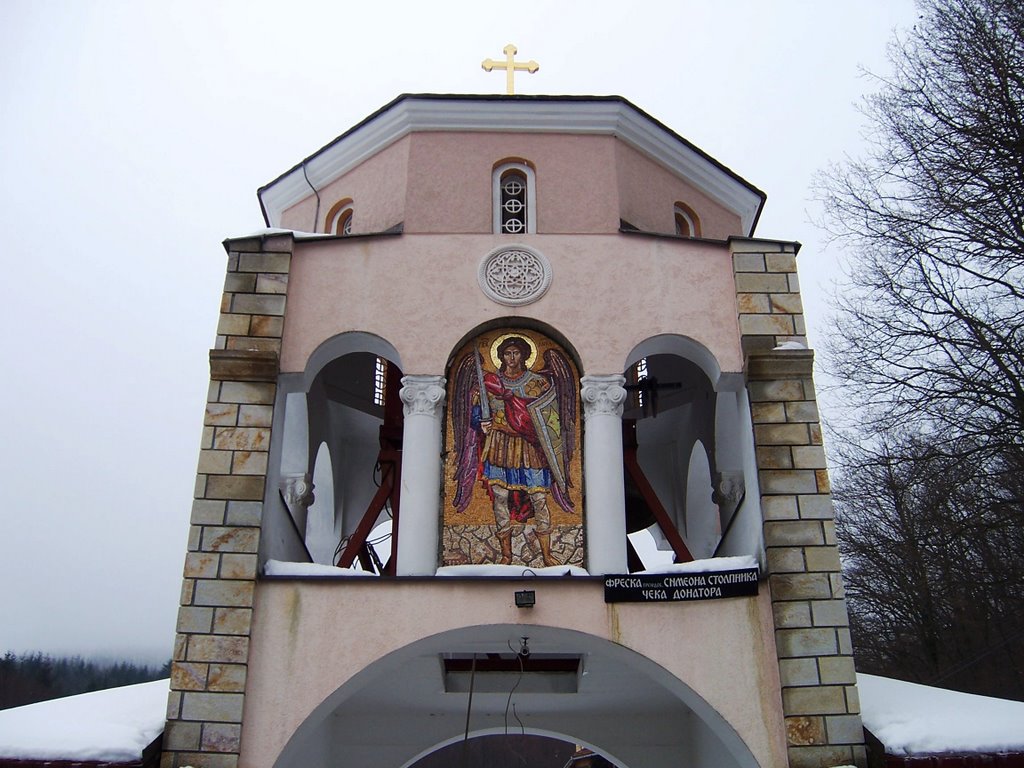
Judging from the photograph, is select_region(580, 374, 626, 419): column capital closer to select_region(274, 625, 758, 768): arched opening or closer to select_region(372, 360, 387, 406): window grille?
select_region(274, 625, 758, 768): arched opening

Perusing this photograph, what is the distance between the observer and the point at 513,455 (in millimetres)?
10477

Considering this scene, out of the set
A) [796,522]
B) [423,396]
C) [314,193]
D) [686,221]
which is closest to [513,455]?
[423,396]

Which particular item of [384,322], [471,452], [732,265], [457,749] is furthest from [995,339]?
[457,749]

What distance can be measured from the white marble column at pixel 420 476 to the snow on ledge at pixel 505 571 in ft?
1.12

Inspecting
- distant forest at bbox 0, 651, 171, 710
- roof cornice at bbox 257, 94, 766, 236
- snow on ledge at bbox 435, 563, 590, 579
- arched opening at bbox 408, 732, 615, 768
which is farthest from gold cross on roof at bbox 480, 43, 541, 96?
arched opening at bbox 408, 732, 615, 768

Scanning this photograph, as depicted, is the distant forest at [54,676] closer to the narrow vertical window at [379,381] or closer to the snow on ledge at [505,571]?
the narrow vertical window at [379,381]

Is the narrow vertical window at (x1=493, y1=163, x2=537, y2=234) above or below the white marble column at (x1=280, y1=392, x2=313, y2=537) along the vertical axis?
above

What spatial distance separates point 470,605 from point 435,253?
164 inches

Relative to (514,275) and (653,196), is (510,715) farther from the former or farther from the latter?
(653,196)

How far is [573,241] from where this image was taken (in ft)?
36.9

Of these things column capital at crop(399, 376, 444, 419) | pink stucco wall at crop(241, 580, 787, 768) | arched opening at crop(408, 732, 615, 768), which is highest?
column capital at crop(399, 376, 444, 419)

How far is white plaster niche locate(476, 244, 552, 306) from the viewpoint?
35.8ft

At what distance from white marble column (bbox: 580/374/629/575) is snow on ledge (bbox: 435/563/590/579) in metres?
0.37

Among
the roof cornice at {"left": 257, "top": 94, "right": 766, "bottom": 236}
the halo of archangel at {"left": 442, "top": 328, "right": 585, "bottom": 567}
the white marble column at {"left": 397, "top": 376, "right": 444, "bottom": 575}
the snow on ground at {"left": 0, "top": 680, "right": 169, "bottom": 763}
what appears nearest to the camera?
the snow on ground at {"left": 0, "top": 680, "right": 169, "bottom": 763}
